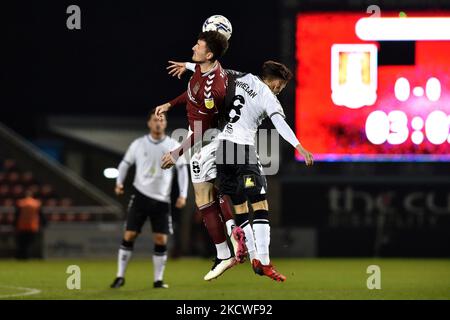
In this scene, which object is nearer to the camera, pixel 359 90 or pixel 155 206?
pixel 155 206

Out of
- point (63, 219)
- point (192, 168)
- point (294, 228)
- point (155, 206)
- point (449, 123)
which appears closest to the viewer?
point (192, 168)

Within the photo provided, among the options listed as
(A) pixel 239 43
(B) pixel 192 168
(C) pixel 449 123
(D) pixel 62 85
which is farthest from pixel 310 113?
(B) pixel 192 168

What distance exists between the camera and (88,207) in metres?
29.9

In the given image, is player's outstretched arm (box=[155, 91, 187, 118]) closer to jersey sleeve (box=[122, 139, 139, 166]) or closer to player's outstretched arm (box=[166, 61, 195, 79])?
player's outstretched arm (box=[166, 61, 195, 79])

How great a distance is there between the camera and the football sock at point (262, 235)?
795 cm

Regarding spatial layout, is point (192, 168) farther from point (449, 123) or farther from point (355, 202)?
point (355, 202)

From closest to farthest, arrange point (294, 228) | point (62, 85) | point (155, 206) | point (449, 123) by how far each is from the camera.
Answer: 1. point (155, 206)
2. point (449, 123)
3. point (294, 228)
4. point (62, 85)

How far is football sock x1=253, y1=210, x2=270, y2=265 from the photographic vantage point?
7.95 meters

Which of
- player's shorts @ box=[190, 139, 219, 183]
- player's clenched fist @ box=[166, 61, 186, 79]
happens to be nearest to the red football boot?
player's shorts @ box=[190, 139, 219, 183]

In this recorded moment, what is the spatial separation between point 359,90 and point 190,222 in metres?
8.22

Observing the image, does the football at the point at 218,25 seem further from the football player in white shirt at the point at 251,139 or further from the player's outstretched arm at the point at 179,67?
the player's outstretched arm at the point at 179,67

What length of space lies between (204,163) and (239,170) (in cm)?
29

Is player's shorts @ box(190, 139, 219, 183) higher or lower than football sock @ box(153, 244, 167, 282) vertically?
higher

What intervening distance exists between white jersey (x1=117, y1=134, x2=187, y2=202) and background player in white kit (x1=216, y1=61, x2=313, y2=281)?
5859 mm
